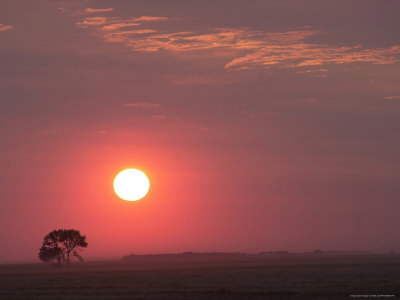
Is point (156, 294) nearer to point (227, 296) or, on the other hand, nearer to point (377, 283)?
point (227, 296)

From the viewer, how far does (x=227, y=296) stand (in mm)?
71250

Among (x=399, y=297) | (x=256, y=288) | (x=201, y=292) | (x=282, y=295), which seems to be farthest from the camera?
(x=256, y=288)

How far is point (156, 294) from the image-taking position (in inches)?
2913

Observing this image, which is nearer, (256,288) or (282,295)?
(282,295)

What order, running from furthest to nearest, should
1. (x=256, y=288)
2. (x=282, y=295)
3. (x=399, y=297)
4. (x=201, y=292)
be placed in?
(x=256, y=288) → (x=201, y=292) → (x=282, y=295) → (x=399, y=297)

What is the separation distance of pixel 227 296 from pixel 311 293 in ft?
29.4

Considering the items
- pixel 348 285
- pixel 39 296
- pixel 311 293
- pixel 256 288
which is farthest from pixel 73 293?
pixel 348 285

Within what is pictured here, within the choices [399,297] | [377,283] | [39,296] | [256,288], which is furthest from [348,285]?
[39,296]

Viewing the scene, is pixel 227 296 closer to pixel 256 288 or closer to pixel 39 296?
pixel 256 288

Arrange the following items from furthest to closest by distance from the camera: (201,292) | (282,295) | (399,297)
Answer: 1. (201,292)
2. (282,295)
3. (399,297)

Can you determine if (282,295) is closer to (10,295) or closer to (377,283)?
(377,283)

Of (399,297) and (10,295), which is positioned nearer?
(399,297)

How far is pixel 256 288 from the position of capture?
8131cm

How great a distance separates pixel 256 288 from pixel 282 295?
10.8 metres
